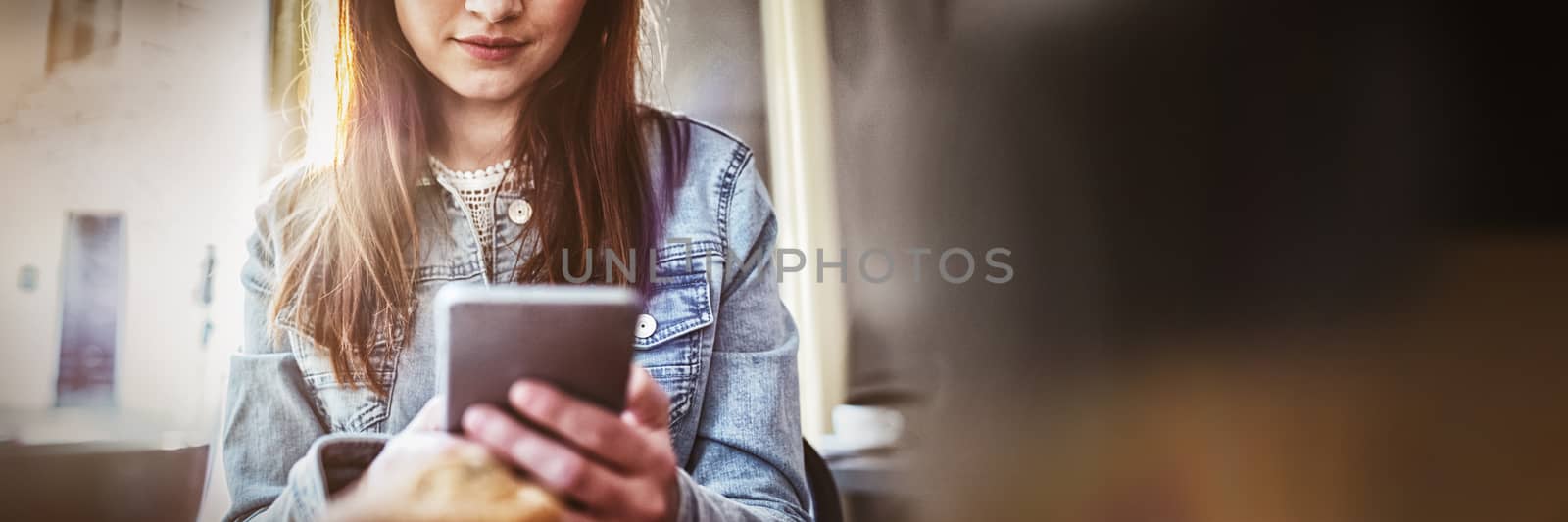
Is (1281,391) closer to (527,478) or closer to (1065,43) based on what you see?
(1065,43)

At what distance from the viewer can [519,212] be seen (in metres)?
1.24

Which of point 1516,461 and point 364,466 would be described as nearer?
point 364,466

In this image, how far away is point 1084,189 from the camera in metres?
1.43

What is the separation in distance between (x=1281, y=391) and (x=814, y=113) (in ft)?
2.44

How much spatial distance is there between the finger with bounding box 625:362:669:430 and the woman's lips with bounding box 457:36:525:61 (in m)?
0.39

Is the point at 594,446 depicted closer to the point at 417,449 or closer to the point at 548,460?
the point at 548,460

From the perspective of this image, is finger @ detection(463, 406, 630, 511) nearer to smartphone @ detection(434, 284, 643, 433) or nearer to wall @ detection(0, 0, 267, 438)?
smartphone @ detection(434, 284, 643, 433)

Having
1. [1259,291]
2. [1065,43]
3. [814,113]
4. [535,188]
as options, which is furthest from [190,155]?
[1259,291]

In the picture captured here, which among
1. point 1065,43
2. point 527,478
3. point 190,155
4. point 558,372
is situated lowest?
point 527,478

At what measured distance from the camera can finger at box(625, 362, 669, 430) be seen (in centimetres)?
111

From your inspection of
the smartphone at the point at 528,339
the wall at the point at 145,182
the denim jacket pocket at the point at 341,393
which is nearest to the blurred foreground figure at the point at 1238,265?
the smartphone at the point at 528,339

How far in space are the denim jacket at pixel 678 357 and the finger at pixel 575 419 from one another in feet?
0.39

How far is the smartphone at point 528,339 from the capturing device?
0.95 m

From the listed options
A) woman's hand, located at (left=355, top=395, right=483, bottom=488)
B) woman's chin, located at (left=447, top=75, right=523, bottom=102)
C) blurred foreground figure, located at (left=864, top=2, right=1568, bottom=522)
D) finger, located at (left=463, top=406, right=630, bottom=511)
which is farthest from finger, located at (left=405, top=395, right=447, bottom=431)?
blurred foreground figure, located at (left=864, top=2, right=1568, bottom=522)
